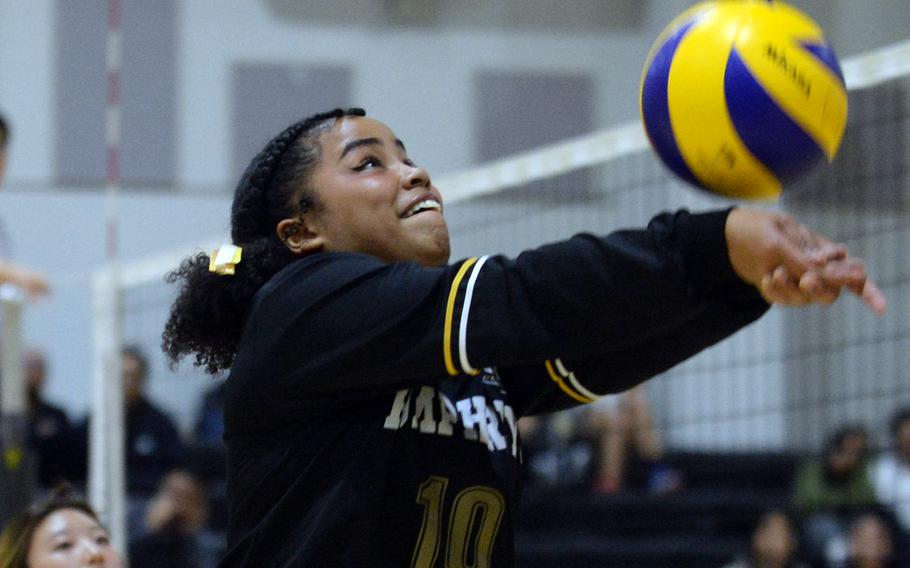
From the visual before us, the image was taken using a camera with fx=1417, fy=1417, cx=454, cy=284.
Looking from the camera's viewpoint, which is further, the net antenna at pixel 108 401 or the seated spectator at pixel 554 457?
the seated spectator at pixel 554 457

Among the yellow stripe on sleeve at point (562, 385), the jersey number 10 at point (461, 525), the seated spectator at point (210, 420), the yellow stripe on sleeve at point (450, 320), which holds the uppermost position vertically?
the yellow stripe on sleeve at point (450, 320)

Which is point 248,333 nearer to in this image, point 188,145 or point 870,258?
point 870,258

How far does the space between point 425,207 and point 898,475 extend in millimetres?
5183

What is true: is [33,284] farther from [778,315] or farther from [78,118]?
[778,315]

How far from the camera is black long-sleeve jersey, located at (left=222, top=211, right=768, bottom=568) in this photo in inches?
78.3

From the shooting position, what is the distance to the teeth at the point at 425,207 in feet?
8.04

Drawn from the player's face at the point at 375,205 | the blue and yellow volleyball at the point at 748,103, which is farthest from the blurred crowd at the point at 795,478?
the blue and yellow volleyball at the point at 748,103

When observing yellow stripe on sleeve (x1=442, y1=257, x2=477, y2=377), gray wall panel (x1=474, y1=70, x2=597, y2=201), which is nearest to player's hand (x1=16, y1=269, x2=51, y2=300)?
yellow stripe on sleeve (x1=442, y1=257, x2=477, y2=377)

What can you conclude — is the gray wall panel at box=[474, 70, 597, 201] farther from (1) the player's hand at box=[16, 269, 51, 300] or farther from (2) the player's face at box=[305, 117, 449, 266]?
(2) the player's face at box=[305, 117, 449, 266]

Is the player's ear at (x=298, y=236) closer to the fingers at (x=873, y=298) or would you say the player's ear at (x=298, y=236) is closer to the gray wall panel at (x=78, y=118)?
the fingers at (x=873, y=298)

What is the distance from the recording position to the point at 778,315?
8.12m

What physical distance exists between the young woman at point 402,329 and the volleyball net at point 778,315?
413 centimetres

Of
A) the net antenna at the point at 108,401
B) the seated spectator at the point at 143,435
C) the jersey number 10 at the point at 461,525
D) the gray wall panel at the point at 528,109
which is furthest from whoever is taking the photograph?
the gray wall panel at the point at 528,109

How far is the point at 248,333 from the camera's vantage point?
229cm
